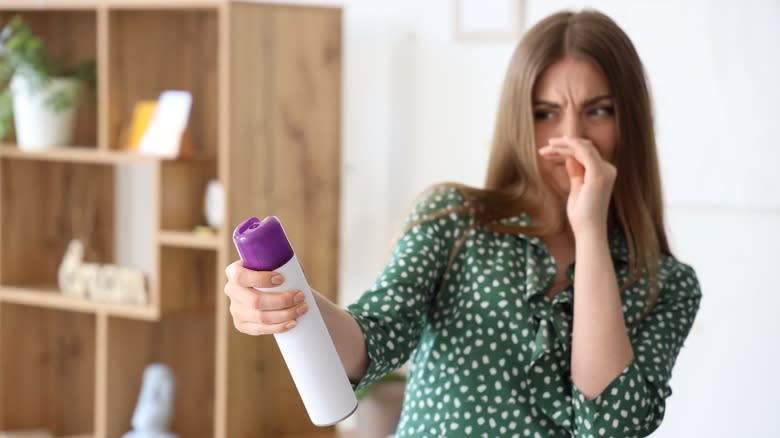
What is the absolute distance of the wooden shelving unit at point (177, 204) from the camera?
2863 millimetres

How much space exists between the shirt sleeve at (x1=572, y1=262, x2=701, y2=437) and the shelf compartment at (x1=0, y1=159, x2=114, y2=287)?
214 centimetres

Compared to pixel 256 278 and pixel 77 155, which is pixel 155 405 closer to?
pixel 77 155

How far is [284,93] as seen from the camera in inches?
114

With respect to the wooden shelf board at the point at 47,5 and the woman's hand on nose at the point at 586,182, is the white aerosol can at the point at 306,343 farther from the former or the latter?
the wooden shelf board at the point at 47,5

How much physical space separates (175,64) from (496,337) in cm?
201

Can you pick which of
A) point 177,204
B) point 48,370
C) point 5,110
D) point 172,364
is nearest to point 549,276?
point 177,204

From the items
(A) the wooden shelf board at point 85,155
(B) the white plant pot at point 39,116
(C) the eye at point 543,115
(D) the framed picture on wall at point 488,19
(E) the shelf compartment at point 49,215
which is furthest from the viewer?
(E) the shelf compartment at point 49,215

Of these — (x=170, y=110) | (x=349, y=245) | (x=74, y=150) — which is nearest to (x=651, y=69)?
(x=349, y=245)

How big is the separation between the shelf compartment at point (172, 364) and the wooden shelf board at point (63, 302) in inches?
2.4

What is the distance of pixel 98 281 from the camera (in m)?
3.11

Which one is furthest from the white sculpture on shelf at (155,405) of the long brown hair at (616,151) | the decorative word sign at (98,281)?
the long brown hair at (616,151)

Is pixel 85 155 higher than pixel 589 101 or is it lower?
lower

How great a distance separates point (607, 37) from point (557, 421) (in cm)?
58

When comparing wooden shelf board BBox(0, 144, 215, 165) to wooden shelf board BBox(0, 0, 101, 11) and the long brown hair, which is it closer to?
wooden shelf board BBox(0, 0, 101, 11)
